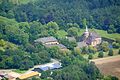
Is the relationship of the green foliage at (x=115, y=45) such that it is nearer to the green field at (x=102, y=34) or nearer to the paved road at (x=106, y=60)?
the paved road at (x=106, y=60)

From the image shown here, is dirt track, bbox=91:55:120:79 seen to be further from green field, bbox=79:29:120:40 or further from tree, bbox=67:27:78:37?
tree, bbox=67:27:78:37

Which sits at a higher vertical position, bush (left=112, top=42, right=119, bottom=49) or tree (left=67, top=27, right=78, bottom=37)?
tree (left=67, top=27, right=78, bottom=37)

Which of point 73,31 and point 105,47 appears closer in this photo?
point 105,47

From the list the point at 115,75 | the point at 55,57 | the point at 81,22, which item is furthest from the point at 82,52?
the point at 81,22

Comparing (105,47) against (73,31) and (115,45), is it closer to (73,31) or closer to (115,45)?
(115,45)

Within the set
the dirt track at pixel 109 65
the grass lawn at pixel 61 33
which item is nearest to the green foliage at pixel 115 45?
the dirt track at pixel 109 65

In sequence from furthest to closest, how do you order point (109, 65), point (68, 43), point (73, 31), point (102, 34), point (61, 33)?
point (102, 34) < point (61, 33) < point (73, 31) < point (68, 43) < point (109, 65)

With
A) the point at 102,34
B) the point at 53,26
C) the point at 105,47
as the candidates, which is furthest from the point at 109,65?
the point at 53,26

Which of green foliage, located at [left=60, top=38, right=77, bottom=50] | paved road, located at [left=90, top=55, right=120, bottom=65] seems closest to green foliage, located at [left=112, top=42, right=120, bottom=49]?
paved road, located at [left=90, top=55, right=120, bottom=65]

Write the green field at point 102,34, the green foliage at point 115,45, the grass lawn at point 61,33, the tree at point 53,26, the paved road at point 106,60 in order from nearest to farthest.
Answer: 1. the paved road at point 106,60
2. the green foliage at point 115,45
3. the grass lawn at point 61,33
4. the green field at point 102,34
5. the tree at point 53,26
